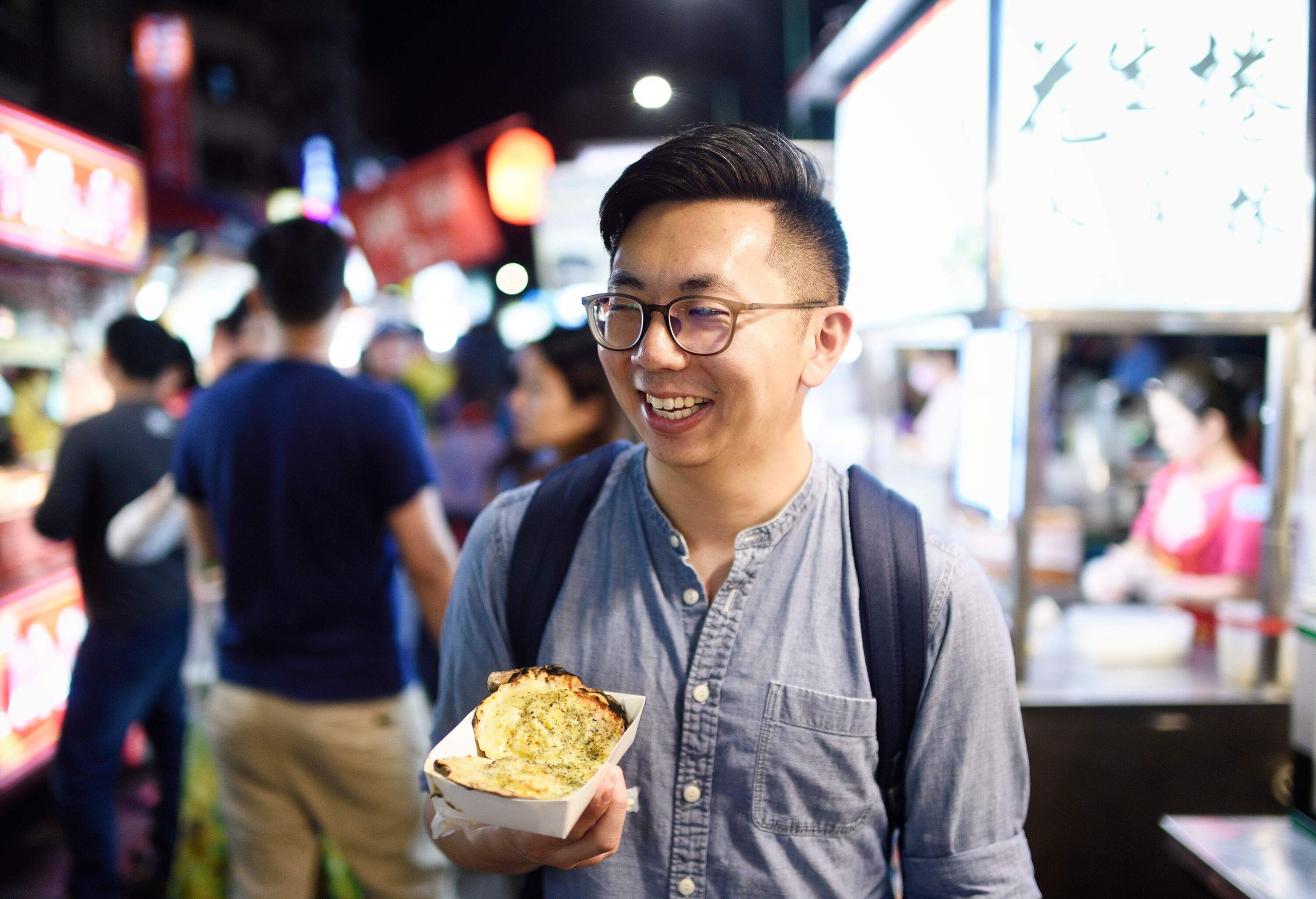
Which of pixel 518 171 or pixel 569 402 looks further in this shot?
pixel 518 171

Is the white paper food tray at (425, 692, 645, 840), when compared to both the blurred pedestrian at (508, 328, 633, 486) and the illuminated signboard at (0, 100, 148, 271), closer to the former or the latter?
the blurred pedestrian at (508, 328, 633, 486)

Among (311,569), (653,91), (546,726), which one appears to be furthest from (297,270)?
(546,726)

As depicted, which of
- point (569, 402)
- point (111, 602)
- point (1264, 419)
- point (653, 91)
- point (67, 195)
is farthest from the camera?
point (67, 195)

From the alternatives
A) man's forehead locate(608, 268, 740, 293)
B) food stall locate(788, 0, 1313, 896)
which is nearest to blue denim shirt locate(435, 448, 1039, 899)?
man's forehead locate(608, 268, 740, 293)

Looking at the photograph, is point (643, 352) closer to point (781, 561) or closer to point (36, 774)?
point (781, 561)

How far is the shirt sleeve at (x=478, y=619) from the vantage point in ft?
5.10

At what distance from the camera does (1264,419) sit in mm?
2789

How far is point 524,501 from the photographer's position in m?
1.67

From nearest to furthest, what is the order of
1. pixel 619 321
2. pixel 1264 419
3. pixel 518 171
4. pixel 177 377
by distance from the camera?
pixel 619 321
pixel 1264 419
pixel 177 377
pixel 518 171

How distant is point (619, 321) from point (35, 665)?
4198 mm

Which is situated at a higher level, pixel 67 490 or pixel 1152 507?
pixel 67 490

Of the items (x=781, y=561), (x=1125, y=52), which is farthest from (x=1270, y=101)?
(x=781, y=561)

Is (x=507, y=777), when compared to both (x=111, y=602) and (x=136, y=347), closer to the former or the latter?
(x=111, y=602)

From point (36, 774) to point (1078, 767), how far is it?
184 inches
